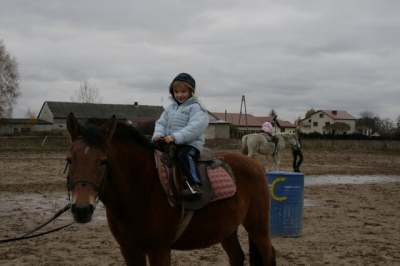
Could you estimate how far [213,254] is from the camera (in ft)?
20.8

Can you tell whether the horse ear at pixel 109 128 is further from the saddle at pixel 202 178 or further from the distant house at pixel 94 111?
the distant house at pixel 94 111

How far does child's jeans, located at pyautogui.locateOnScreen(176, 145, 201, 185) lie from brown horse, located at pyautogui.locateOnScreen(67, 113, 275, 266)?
0.82 ft

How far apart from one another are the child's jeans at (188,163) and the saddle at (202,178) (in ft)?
0.17

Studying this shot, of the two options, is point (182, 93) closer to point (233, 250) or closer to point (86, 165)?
point (86, 165)

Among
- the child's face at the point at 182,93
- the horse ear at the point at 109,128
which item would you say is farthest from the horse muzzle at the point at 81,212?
the child's face at the point at 182,93

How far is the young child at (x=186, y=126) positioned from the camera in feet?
12.2

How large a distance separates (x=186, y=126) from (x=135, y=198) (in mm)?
844

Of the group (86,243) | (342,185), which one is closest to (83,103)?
(342,185)

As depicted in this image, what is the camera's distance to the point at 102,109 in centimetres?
7075

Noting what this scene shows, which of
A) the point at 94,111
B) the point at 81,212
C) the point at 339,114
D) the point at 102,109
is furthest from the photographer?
the point at 339,114

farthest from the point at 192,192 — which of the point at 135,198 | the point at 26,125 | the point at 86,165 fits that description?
the point at 26,125

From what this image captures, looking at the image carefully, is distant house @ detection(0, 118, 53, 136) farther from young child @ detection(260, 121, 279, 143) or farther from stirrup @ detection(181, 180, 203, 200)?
stirrup @ detection(181, 180, 203, 200)

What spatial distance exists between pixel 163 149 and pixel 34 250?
366cm

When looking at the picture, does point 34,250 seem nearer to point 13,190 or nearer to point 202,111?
point 202,111
